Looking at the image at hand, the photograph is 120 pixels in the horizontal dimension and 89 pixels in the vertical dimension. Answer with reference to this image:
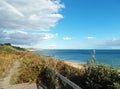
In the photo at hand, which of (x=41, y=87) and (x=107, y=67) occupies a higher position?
(x=107, y=67)

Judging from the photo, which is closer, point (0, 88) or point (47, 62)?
point (0, 88)

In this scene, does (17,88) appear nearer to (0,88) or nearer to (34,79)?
(0,88)

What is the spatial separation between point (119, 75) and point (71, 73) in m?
3.81

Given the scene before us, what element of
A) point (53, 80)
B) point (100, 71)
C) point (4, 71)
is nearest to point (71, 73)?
point (53, 80)

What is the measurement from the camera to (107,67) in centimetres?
784

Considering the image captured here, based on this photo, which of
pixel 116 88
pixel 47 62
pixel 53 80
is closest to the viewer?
pixel 116 88

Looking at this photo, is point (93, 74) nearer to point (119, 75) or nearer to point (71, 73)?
point (119, 75)

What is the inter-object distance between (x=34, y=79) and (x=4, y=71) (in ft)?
12.3

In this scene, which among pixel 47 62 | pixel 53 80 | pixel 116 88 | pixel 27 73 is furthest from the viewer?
pixel 47 62

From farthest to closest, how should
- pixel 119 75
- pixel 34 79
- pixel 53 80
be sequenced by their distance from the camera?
pixel 34 79, pixel 53 80, pixel 119 75

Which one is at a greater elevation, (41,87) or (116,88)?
(116,88)

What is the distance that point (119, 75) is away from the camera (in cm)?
726

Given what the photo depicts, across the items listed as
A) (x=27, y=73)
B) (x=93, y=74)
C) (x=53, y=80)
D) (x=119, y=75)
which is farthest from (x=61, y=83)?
(x=27, y=73)

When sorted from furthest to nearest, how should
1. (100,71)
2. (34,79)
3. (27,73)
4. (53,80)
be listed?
(27,73) < (34,79) < (53,80) < (100,71)
